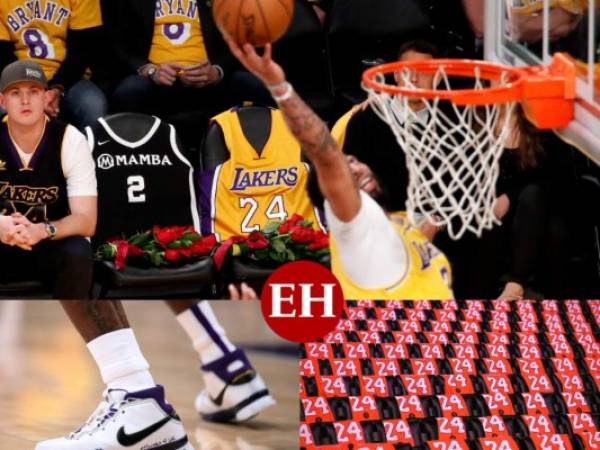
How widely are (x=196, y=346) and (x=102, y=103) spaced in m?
0.90

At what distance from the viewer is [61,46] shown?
15.5ft

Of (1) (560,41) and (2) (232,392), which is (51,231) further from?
(1) (560,41)

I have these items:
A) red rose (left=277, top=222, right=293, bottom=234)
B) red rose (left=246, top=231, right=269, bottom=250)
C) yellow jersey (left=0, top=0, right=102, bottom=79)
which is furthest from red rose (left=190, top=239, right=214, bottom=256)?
yellow jersey (left=0, top=0, right=102, bottom=79)

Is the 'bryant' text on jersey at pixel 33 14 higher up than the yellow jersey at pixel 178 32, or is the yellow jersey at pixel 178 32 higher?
the 'bryant' text on jersey at pixel 33 14

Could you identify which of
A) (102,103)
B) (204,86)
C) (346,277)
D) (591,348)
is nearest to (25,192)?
(102,103)

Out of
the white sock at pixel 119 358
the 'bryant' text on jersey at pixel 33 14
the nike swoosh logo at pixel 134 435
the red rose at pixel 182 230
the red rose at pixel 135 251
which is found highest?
the 'bryant' text on jersey at pixel 33 14

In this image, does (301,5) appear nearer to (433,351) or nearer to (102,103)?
(102,103)

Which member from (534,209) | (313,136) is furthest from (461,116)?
(534,209)

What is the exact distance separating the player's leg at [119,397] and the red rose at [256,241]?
1.57ft

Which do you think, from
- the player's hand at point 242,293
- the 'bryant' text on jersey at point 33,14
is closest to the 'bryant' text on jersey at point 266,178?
the player's hand at point 242,293

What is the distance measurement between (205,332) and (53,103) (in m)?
0.95

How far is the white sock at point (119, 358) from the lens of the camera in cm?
447

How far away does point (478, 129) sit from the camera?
4.09 meters

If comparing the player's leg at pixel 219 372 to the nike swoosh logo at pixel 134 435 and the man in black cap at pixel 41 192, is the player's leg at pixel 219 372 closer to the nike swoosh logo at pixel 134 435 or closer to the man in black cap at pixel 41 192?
the nike swoosh logo at pixel 134 435
